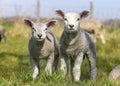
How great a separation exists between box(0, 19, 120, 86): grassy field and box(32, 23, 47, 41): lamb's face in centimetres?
54

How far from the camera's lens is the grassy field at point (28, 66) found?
5902 millimetres

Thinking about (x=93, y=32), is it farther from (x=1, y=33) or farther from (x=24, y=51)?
(x=24, y=51)

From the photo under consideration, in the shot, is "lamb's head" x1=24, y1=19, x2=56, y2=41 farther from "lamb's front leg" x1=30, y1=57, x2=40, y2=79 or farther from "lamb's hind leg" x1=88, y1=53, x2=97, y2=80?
"lamb's hind leg" x1=88, y1=53, x2=97, y2=80

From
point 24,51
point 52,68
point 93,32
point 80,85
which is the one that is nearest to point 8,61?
point 24,51

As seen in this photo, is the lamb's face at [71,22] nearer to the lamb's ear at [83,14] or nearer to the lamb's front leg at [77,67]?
the lamb's ear at [83,14]

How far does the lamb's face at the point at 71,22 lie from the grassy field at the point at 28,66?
2.23ft

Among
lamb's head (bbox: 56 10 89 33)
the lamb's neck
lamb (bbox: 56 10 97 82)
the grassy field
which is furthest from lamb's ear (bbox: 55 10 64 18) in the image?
the grassy field

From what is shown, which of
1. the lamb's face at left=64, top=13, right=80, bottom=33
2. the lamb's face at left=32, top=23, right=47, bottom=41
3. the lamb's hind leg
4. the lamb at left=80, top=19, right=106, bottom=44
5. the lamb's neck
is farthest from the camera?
the lamb at left=80, top=19, right=106, bottom=44

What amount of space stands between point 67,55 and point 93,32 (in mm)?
10630

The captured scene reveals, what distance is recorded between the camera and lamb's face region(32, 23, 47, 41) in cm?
655

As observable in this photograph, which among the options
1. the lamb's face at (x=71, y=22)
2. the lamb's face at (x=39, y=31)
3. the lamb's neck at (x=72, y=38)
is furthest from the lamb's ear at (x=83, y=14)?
the lamb's face at (x=39, y=31)

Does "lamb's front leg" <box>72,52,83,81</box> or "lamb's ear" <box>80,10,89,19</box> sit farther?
"lamb's ear" <box>80,10,89,19</box>

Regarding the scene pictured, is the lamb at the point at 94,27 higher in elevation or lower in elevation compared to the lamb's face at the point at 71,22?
lower

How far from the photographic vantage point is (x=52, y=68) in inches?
284
